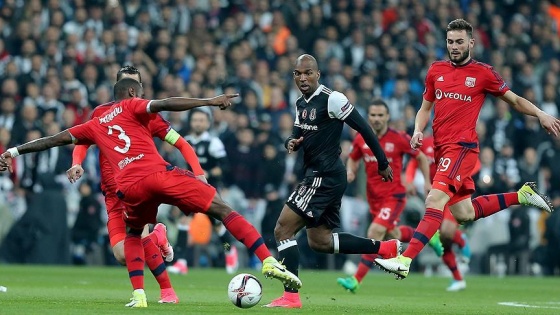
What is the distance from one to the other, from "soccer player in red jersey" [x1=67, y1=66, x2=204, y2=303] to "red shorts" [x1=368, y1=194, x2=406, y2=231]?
379cm

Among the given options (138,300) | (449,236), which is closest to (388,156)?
(449,236)

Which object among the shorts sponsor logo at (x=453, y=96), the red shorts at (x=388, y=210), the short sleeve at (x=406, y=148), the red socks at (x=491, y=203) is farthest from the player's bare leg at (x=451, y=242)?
the shorts sponsor logo at (x=453, y=96)

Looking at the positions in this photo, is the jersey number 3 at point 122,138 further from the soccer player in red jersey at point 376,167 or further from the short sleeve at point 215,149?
the short sleeve at point 215,149

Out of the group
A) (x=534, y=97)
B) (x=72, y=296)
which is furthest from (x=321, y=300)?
(x=534, y=97)

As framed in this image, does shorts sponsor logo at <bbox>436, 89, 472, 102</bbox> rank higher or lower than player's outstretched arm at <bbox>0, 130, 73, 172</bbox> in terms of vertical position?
higher

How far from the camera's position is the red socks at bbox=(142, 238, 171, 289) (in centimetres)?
1208

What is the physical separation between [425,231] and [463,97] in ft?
4.96

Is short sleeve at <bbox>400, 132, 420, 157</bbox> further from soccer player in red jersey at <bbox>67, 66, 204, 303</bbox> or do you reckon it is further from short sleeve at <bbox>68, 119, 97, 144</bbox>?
short sleeve at <bbox>68, 119, 97, 144</bbox>

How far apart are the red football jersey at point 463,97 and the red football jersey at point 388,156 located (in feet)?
9.66

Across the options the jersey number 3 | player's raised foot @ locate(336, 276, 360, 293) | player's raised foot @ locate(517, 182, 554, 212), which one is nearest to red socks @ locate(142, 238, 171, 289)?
the jersey number 3

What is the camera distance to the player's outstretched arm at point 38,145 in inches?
436

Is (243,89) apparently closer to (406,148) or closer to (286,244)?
(406,148)

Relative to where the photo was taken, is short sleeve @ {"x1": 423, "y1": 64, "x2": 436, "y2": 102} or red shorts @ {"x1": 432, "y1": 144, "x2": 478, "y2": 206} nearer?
red shorts @ {"x1": 432, "y1": 144, "x2": 478, "y2": 206}

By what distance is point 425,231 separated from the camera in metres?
12.2
